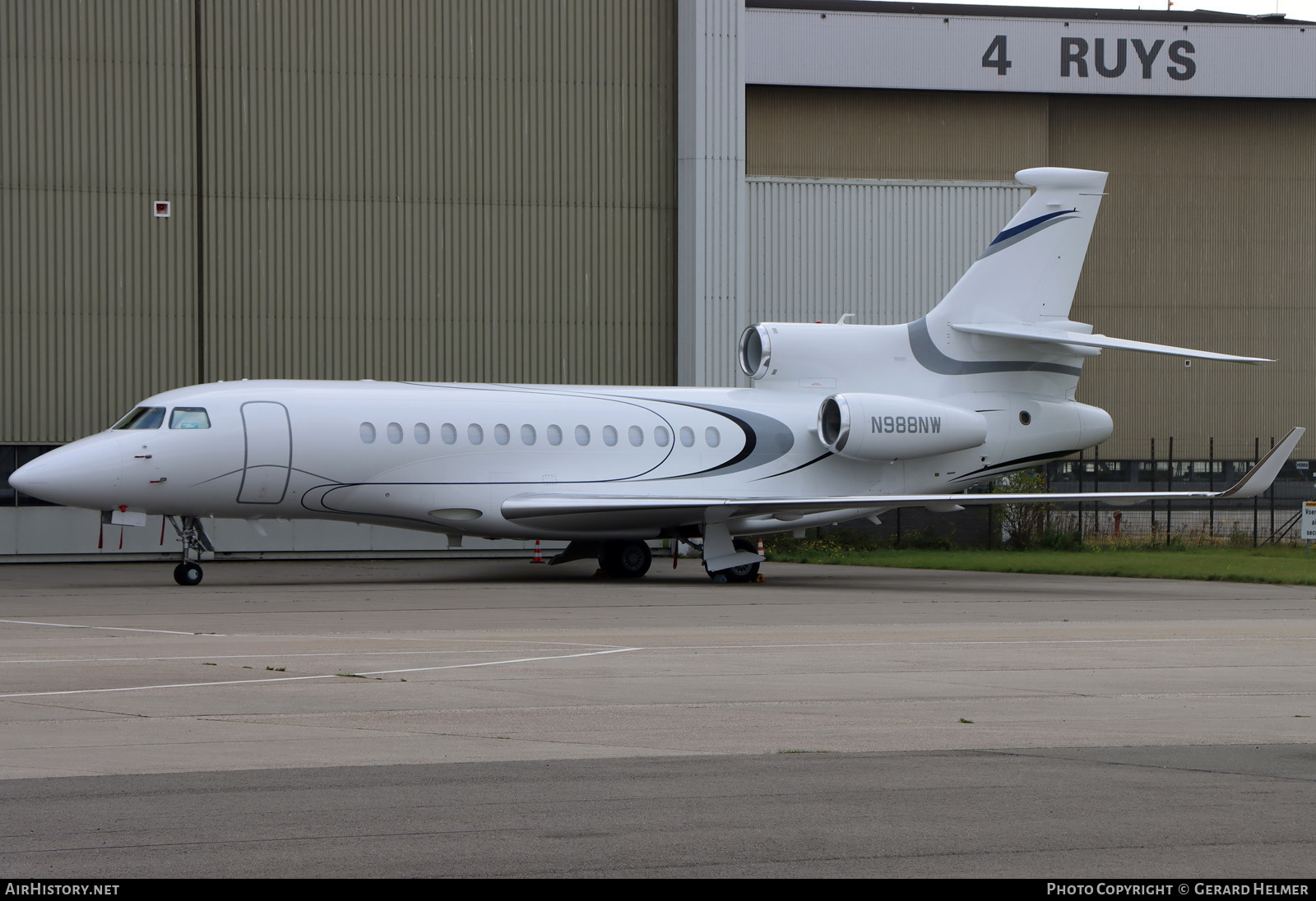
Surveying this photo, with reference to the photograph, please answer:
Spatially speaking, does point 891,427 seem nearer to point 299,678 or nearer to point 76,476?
point 76,476

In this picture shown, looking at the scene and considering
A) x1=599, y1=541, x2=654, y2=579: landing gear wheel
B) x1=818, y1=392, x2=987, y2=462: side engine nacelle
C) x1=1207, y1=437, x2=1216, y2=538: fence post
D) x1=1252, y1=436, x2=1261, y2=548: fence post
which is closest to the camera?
x1=818, y1=392, x2=987, y2=462: side engine nacelle

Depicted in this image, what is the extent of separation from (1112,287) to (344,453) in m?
34.8

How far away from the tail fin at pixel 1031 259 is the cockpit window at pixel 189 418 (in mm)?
12824

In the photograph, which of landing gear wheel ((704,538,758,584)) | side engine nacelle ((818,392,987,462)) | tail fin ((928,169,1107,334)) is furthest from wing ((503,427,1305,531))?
tail fin ((928,169,1107,334))

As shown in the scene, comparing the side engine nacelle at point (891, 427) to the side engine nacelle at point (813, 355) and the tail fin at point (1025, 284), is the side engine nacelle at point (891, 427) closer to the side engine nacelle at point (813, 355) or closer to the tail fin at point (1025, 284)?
the side engine nacelle at point (813, 355)

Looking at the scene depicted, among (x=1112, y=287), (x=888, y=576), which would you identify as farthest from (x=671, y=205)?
(x=1112, y=287)

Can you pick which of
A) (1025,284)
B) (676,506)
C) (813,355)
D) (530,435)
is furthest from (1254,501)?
(530,435)

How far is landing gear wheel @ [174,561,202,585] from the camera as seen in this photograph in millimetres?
22156

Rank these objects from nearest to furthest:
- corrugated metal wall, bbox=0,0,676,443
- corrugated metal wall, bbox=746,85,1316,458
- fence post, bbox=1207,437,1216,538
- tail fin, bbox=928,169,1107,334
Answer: tail fin, bbox=928,169,1107,334 < corrugated metal wall, bbox=0,0,676,443 < fence post, bbox=1207,437,1216,538 < corrugated metal wall, bbox=746,85,1316,458

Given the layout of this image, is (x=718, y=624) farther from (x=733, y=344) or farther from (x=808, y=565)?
(x=733, y=344)

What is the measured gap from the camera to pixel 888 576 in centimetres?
2611

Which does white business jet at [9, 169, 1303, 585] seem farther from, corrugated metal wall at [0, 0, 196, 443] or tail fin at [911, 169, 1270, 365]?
corrugated metal wall at [0, 0, 196, 443]

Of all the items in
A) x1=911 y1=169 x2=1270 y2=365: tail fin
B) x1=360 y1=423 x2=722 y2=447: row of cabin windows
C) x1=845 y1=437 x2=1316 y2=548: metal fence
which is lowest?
x1=845 y1=437 x2=1316 y2=548: metal fence

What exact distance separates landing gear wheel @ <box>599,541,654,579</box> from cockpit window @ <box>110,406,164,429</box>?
310 inches
